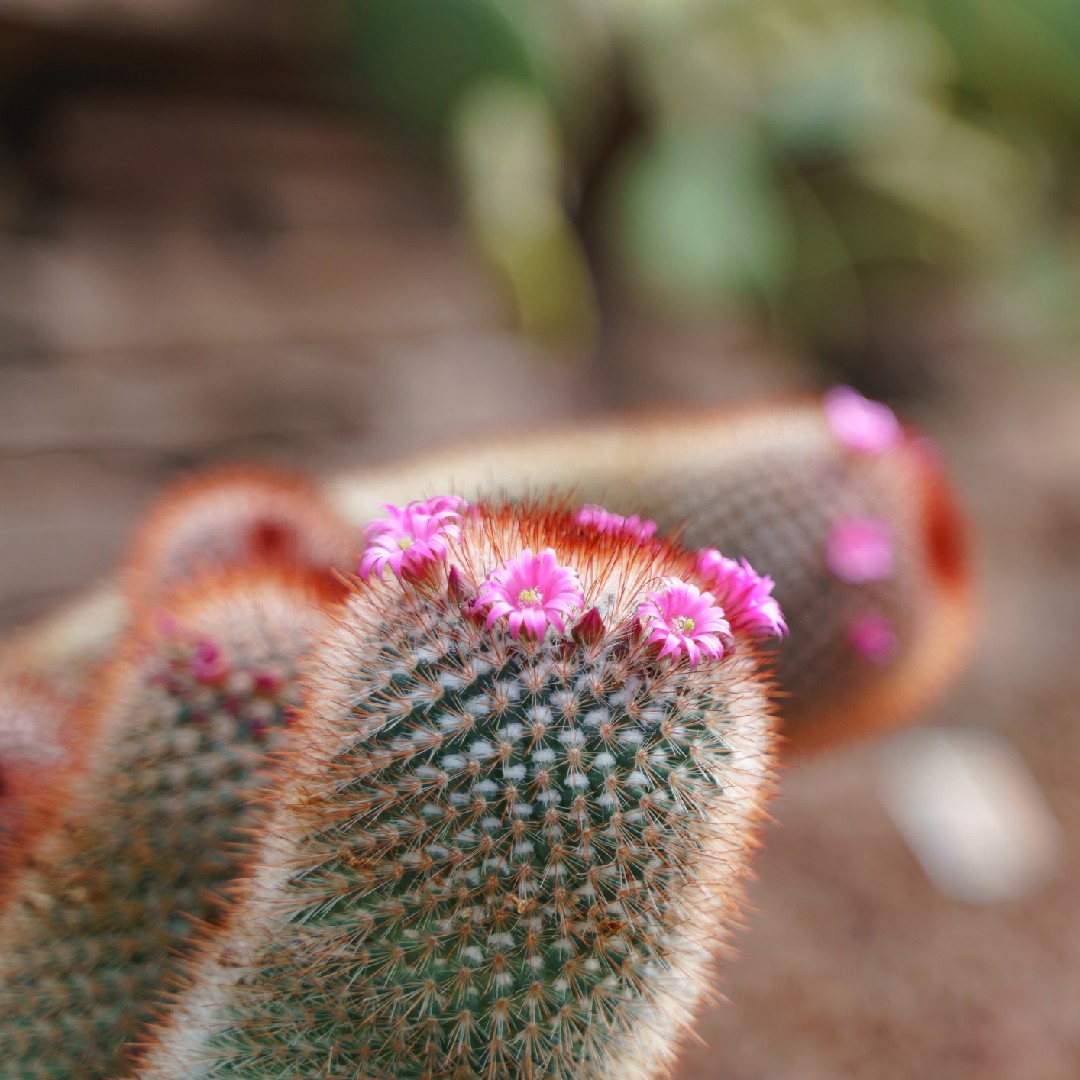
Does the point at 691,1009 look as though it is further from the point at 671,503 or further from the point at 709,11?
the point at 709,11

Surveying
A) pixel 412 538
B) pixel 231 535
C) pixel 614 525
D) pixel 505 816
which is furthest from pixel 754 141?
pixel 505 816

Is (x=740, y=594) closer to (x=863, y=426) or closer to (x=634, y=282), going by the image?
(x=863, y=426)

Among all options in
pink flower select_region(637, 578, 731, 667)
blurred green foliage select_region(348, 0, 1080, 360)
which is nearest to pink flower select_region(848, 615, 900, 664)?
pink flower select_region(637, 578, 731, 667)

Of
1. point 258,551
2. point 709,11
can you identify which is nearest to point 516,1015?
point 258,551

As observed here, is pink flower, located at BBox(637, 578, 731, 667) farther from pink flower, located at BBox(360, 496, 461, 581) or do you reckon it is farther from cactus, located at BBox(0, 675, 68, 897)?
cactus, located at BBox(0, 675, 68, 897)

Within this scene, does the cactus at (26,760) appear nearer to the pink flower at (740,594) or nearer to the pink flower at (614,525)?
the pink flower at (614,525)
